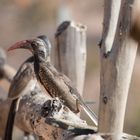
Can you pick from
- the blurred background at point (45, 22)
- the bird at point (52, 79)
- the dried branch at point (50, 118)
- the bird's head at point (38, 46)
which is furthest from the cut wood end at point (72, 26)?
the blurred background at point (45, 22)

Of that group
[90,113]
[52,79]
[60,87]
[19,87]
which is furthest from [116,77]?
[19,87]

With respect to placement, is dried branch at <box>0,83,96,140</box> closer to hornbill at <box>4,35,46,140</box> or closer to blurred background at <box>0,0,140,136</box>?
hornbill at <box>4,35,46,140</box>

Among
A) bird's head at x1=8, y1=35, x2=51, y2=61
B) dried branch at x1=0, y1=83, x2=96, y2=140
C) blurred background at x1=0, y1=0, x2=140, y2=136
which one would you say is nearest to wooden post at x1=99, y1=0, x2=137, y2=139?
dried branch at x1=0, y1=83, x2=96, y2=140

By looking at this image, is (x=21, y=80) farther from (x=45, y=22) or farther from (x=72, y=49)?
(x=45, y=22)

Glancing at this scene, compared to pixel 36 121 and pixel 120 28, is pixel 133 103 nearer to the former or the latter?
pixel 36 121

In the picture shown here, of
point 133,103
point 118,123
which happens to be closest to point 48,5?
point 133,103

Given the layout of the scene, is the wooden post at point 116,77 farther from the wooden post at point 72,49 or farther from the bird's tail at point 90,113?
the wooden post at point 72,49

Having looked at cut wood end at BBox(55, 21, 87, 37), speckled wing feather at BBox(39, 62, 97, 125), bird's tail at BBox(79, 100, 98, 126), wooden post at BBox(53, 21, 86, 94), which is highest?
cut wood end at BBox(55, 21, 87, 37)
